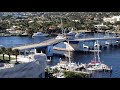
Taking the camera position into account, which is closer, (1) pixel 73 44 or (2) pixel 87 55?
(2) pixel 87 55

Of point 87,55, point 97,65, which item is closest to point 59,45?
point 87,55

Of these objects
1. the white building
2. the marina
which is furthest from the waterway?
the white building

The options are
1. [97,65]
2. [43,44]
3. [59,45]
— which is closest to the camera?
[97,65]

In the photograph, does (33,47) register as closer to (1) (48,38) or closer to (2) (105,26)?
(1) (48,38)

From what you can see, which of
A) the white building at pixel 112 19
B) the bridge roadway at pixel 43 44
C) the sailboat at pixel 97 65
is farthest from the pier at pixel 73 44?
the white building at pixel 112 19

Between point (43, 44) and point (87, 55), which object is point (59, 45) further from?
point (87, 55)

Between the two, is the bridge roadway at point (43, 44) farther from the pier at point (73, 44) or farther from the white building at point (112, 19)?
the white building at point (112, 19)

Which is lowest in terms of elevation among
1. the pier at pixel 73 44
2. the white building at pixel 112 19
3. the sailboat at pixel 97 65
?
the sailboat at pixel 97 65

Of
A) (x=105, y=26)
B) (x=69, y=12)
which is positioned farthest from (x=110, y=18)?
(x=69, y=12)

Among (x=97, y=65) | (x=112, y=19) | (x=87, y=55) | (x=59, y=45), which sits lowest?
(x=97, y=65)

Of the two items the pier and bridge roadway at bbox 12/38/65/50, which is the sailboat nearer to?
the pier
